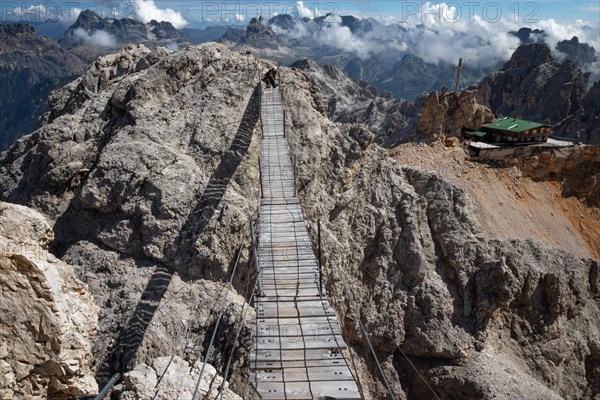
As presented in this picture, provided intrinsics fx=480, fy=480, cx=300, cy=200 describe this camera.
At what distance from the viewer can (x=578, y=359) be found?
30.8 meters

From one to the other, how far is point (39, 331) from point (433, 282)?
22.7m

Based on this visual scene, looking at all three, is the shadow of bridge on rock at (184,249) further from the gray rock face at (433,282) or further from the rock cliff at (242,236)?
the gray rock face at (433,282)

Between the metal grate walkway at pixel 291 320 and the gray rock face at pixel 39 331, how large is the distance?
156 inches

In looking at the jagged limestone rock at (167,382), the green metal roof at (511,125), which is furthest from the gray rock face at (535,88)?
the jagged limestone rock at (167,382)

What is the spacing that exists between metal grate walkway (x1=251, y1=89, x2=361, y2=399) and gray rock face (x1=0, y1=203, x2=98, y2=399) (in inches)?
156

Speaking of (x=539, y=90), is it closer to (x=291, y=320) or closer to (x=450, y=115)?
(x=450, y=115)

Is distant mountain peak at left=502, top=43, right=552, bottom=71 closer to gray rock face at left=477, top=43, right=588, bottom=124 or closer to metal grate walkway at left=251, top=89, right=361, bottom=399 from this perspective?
gray rock face at left=477, top=43, right=588, bottom=124

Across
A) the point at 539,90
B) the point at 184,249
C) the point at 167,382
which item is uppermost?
the point at 184,249

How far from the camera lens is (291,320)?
530 inches

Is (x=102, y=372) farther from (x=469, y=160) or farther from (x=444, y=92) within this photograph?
(x=444, y=92)

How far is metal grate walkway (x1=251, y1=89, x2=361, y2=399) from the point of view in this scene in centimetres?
1102

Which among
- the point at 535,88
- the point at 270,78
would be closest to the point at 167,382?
the point at 270,78

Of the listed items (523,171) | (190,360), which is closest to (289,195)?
(190,360)

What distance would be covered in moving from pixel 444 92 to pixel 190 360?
42.2 m
